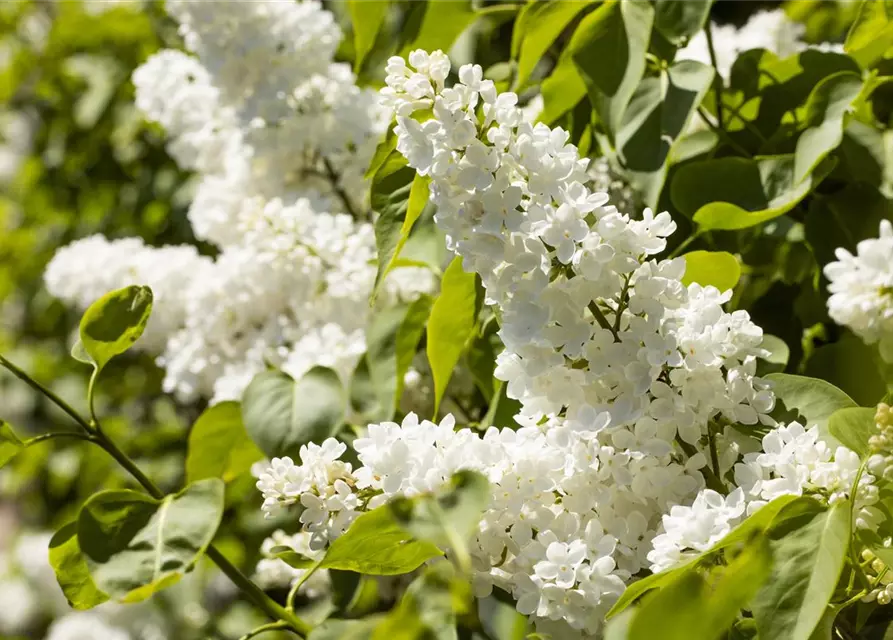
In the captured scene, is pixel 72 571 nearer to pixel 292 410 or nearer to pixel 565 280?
pixel 292 410

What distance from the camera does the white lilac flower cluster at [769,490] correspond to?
0.51 meters

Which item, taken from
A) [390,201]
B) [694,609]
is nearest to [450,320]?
[390,201]

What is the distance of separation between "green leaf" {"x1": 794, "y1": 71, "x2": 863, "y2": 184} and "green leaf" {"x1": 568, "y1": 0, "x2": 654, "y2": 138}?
140 mm

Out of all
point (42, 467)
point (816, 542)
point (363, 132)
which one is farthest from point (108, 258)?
point (42, 467)

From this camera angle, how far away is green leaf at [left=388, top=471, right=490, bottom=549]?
0.40 m

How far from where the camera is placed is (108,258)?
134 centimetres

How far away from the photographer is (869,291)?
0.58m

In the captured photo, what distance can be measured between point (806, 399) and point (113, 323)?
510 mm

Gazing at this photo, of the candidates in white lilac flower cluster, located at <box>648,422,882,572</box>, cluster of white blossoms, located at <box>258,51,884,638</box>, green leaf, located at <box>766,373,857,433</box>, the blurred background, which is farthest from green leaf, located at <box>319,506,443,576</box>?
the blurred background

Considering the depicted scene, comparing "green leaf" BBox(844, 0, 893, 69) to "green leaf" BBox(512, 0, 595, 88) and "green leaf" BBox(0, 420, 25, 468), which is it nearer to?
"green leaf" BBox(512, 0, 595, 88)

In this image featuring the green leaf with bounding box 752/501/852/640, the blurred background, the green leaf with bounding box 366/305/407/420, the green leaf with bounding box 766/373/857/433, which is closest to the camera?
the green leaf with bounding box 752/501/852/640

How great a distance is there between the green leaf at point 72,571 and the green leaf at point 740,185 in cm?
52

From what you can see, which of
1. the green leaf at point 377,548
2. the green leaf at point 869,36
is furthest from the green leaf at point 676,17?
the green leaf at point 377,548

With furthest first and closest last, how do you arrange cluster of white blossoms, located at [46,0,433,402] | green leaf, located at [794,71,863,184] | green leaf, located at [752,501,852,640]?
cluster of white blossoms, located at [46,0,433,402], green leaf, located at [794,71,863,184], green leaf, located at [752,501,852,640]
